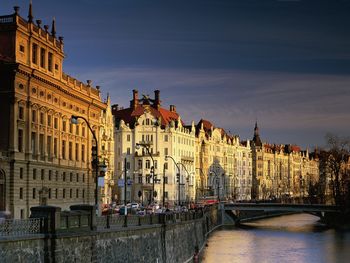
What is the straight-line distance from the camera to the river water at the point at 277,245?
249ft

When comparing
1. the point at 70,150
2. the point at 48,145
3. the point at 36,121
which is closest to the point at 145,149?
the point at 70,150

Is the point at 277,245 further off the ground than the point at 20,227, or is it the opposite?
the point at 20,227

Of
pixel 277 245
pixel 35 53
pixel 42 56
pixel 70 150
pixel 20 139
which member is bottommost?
A: pixel 277 245

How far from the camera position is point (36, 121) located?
231 feet

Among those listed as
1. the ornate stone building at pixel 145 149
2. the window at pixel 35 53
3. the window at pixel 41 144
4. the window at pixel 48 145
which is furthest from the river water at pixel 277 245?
the ornate stone building at pixel 145 149

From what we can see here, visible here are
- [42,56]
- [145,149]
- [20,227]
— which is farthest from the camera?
[145,149]

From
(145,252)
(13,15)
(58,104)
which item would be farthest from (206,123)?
(145,252)

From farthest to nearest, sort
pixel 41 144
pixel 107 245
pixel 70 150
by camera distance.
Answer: pixel 70 150
pixel 41 144
pixel 107 245

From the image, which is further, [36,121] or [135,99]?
[135,99]

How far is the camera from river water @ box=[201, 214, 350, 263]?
75938mm

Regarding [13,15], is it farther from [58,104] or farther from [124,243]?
[124,243]

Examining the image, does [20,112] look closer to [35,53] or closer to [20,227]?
[35,53]

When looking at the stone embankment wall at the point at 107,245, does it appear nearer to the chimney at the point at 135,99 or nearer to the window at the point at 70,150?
the window at the point at 70,150

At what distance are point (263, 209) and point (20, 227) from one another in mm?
98726
